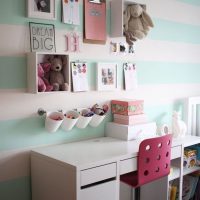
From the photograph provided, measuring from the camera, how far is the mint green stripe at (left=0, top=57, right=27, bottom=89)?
2.02 m

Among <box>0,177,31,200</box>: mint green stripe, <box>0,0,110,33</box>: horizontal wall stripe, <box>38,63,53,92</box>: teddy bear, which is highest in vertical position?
<box>0,0,110,33</box>: horizontal wall stripe

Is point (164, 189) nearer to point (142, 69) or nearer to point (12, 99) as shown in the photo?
Answer: point (142, 69)

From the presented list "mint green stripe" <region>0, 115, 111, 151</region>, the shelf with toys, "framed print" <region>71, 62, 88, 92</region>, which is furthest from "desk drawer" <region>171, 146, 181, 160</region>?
"framed print" <region>71, 62, 88, 92</region>

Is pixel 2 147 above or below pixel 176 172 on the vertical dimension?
above

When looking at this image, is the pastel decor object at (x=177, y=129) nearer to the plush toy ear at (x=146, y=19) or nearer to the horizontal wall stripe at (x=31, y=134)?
the horizontal wall stripe at (x=31, y=134)

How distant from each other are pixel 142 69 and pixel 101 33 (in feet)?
1.85

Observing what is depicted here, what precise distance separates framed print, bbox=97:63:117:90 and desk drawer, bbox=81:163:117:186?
741mm

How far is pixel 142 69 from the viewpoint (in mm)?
2855

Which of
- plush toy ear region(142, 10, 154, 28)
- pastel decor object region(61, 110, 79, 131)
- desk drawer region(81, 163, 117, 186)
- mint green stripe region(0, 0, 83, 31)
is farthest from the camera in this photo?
plush toy ear region(142, 10, 154, 28)

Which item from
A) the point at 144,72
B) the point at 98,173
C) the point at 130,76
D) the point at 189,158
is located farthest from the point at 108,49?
the point at 189,158

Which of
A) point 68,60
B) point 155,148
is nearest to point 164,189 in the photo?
point 155,148

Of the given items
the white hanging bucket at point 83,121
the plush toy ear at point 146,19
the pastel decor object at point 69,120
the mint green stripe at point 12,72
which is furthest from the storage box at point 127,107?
the mint green stripe at point 12,72

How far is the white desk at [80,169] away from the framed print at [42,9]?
2.90 ft

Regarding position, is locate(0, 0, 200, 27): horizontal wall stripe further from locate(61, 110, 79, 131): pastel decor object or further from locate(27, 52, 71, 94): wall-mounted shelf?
locate(61, 110, 79, 131): pastel decor object
